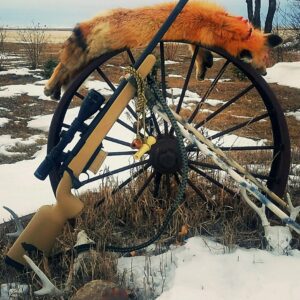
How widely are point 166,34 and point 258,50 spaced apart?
2.00 feet

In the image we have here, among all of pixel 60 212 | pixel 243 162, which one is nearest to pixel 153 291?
pixel 60 212

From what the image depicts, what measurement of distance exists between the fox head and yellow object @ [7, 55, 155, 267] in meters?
0.71

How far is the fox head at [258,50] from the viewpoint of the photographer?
126 inches

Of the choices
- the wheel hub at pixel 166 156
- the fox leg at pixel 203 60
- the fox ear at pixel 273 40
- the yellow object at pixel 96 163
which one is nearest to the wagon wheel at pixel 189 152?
the wheel hub at pixel 166 156

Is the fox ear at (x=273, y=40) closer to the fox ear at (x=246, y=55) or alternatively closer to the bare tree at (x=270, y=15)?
the fox ear at (x=246, y=55)

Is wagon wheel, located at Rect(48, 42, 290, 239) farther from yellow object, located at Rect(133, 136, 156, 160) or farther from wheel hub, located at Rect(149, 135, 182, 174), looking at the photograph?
yellow object, located at Rect(133, 136, 156, 160)

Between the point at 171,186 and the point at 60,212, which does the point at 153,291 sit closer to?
the point at 60,212

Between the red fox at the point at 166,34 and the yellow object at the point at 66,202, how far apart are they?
42cm

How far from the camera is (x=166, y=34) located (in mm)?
3131

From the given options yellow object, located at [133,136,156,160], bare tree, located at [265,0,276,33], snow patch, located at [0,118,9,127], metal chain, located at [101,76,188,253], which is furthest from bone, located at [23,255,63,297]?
bare tree, located at [265,0,276,33]

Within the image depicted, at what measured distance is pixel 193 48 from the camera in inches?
143

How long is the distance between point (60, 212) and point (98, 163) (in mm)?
345

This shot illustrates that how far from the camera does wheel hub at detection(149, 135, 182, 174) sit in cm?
322

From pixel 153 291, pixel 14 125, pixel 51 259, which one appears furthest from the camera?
pixel 14 125
